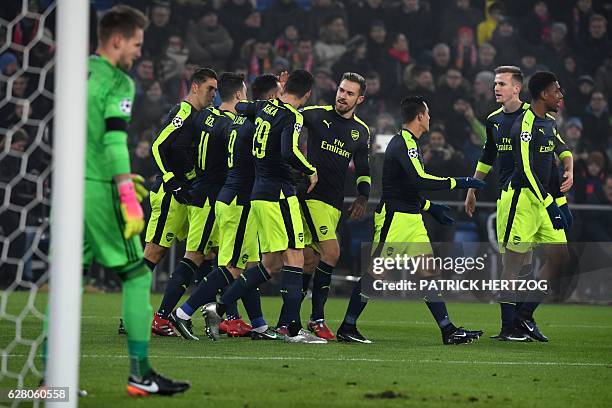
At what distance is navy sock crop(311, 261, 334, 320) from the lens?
9328 millimetres

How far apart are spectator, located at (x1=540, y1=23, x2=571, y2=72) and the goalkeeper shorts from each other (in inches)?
544

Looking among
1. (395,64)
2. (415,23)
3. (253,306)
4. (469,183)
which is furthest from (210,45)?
(469,183)

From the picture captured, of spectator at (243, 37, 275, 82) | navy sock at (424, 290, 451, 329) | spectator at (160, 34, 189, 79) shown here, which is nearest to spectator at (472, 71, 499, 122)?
spectator at (243, 37, 275, 82)

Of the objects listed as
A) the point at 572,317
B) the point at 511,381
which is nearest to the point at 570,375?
the point at 511,381

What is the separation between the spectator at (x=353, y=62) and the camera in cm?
1675

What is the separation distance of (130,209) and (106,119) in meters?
0.47

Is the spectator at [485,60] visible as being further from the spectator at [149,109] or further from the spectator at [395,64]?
the spectator at [149,109]

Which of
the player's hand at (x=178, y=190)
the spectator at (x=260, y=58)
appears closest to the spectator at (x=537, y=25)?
the spectator at (x=260, y=58)

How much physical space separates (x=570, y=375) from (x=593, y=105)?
1110cm

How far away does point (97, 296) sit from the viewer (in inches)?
551

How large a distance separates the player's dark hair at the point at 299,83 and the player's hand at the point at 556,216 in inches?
99.7

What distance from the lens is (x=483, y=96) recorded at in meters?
16.9

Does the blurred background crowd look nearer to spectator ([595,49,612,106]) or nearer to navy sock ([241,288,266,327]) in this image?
spectator ([595,49,612,106])

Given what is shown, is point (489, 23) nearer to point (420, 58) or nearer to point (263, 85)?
point (420, 58)
